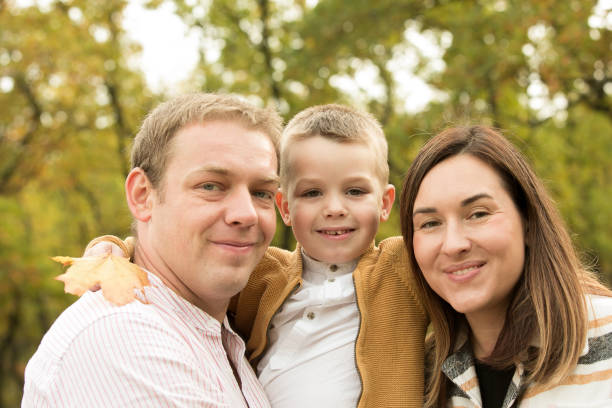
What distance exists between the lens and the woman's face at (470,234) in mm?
2635

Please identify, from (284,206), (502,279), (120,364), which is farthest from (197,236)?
(502,279)

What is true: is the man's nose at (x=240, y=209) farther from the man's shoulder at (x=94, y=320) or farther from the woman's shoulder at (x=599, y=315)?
the woman's shoulder at (x=599, y=315)

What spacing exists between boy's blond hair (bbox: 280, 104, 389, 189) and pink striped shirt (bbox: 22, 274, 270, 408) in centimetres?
133

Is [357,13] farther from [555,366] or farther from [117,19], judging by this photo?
[555,366]

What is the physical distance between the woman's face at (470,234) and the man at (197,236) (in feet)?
2.51

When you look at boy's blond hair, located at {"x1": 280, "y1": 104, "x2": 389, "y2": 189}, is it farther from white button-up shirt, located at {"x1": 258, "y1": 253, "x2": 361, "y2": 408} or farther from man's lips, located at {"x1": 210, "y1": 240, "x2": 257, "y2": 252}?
man's lips, located at {"x1": 210, "y1": 240, "x2": 257, "y2": 252}

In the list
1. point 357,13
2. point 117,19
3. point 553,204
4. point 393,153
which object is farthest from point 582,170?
point 553,204

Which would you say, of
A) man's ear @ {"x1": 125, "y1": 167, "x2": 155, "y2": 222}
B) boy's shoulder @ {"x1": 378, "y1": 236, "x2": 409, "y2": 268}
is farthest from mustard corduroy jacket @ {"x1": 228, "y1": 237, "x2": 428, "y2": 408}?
man's ear @ {"x1": 125, "y1": 167, "x2": 155, "y2": 222}

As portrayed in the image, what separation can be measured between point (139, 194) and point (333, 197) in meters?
1.04

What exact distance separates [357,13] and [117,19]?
718 cm

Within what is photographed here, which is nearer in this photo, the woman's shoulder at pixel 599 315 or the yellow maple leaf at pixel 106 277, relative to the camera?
the yellow maple leaf at pixel 106 277

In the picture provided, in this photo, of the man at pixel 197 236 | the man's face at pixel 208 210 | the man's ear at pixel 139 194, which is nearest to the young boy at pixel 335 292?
the man at pixel 197 236

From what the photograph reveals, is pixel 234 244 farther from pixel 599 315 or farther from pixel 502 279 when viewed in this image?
pixel 599 315

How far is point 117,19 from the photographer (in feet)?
48.6
